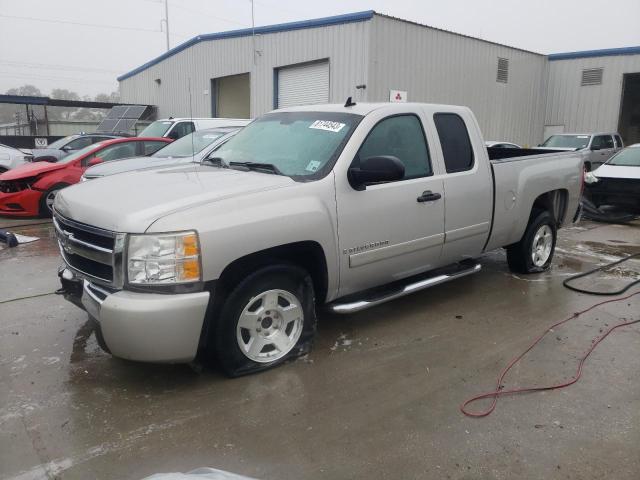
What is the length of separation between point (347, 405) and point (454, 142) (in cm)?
274

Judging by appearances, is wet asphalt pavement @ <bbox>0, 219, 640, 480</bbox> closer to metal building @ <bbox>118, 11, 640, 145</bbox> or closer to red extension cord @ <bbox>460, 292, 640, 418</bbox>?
red extension cord @ <bbox>460, 292, 640, 418</bbox>

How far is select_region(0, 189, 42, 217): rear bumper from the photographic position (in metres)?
9.38

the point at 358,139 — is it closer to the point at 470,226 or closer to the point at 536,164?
the point at 470,226

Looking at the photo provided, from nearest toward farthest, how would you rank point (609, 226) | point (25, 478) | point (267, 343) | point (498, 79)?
point (25, 478) < point (267, 343) < point (609, 226) < point (498, 79)

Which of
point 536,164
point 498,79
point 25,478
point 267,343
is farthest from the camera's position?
A: point 498,79

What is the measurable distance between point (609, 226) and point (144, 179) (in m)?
9.15

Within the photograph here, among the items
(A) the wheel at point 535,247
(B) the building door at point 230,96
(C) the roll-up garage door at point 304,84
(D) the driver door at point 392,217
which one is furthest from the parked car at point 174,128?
(B) the building door at point 230,96

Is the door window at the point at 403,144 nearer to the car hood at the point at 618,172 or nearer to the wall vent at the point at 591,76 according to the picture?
the car hood at the point at 618,172

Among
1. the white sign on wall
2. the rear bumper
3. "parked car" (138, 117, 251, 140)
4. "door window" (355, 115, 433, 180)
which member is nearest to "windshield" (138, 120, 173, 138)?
"parked car" (138, 117, 251, 140)

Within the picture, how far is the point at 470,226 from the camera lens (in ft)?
16.6

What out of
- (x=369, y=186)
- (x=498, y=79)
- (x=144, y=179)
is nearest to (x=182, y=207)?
(x=144, y=179)

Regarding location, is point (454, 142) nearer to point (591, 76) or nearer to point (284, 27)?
point (284, 27)

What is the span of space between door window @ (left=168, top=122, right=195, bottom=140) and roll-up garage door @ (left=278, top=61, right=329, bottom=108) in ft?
20.5

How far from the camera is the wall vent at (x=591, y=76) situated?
79.0 feet
